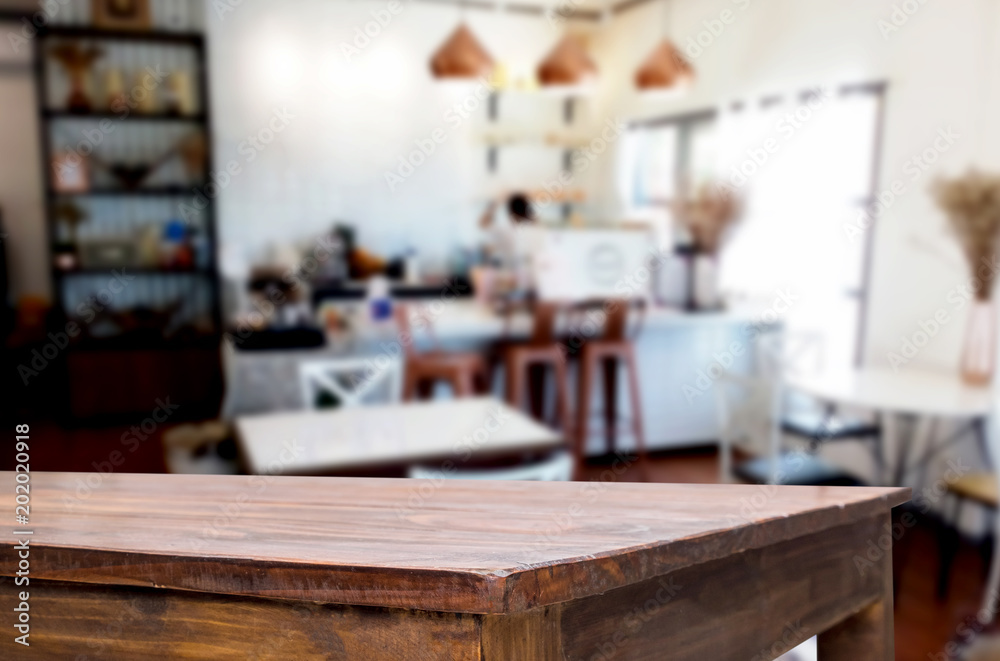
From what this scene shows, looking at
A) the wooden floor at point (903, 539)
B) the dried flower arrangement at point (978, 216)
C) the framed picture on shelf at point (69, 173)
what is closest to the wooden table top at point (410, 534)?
the wooden floor at point (903, 539)

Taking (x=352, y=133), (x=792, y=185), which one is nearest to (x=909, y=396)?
(x=792, y=185)

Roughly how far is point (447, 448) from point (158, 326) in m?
1.90

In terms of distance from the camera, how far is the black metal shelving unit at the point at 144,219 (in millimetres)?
2510

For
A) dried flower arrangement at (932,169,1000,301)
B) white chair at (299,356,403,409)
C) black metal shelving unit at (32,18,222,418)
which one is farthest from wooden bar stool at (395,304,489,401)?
dried flower arrangement at (932,169,1000,301)

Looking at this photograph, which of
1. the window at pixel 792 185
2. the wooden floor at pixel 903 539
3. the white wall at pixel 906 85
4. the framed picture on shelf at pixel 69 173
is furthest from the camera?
the framed picture on shelf at pixel 69 173

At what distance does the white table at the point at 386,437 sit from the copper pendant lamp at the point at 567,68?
1.22m

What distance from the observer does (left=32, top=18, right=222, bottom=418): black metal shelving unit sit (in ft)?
8.23

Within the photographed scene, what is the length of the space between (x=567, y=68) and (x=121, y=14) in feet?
4.95

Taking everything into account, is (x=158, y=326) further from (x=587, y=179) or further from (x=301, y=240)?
(x=587, y=179)

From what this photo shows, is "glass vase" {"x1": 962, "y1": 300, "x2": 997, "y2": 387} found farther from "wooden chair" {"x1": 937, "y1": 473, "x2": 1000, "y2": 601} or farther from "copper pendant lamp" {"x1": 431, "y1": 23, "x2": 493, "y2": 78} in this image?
"copper pendant lamp" {"x1": 431, "y1": 23, "x2": 493, "y2": 78}

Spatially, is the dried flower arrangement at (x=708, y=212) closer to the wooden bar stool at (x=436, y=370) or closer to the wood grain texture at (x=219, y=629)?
the wooden bar stool at (x=436, y=370)

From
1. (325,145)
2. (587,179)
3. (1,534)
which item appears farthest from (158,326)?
(1,534)

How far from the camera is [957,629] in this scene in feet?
4.41

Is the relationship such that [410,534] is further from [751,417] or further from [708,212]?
[708,212]
